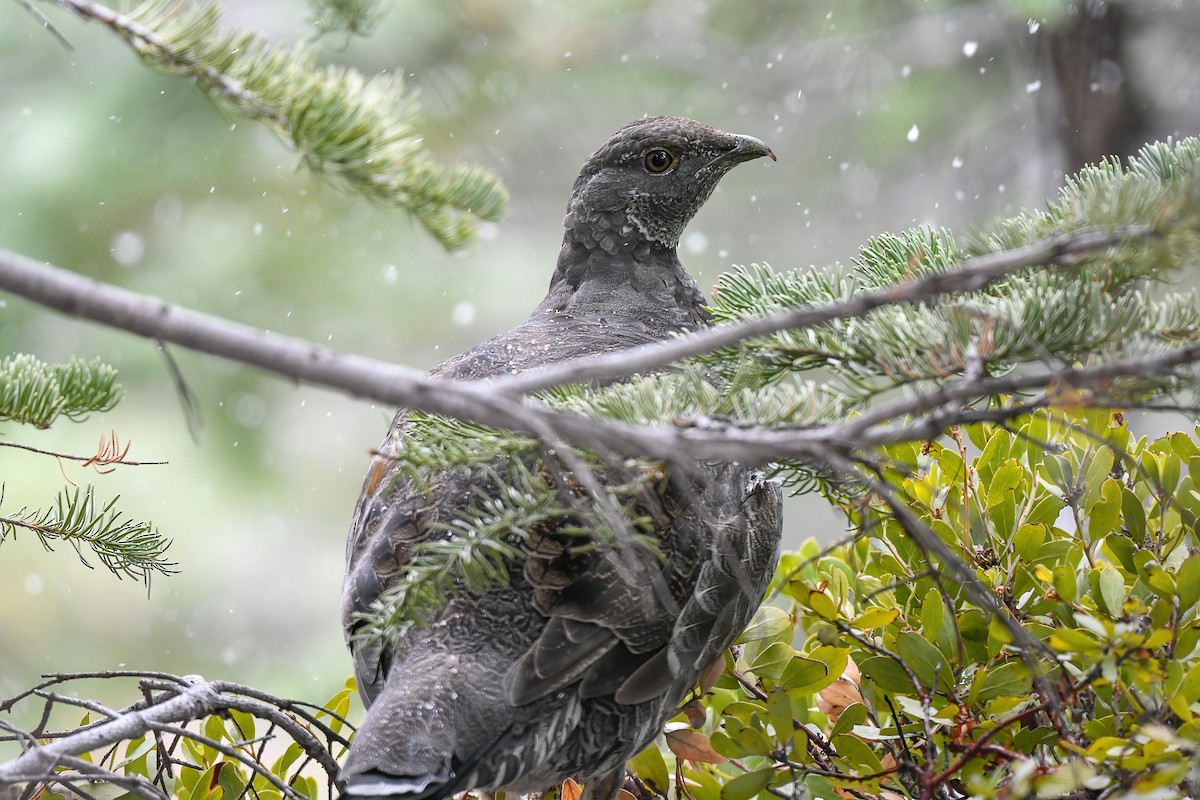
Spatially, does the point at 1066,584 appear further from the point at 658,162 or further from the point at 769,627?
the point at 658,162

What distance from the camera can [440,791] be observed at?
1672 mm

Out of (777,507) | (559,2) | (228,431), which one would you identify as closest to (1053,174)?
(559,2)

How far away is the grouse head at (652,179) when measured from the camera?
2.93m

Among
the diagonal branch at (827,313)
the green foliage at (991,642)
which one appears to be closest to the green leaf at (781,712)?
the green foliage at (991,642)

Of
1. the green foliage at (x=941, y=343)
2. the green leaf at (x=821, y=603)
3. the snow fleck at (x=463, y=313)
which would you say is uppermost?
the snow fleck at (x=463, y=313)

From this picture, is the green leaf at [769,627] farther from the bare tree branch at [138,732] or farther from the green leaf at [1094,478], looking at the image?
the bare tree branch at [138,732]

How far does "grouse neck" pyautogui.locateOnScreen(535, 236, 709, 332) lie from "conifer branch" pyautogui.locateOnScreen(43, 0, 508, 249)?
1391 mm

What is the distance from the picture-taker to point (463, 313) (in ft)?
23.0

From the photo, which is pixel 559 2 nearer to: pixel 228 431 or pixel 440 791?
pixel 228 431

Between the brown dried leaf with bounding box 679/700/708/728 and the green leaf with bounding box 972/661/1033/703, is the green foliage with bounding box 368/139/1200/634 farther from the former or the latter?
the brown dried leaf with bounding box 679/700/708/728

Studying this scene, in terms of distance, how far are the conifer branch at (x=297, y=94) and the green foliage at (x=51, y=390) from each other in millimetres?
545

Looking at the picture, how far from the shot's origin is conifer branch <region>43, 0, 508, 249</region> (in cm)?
127

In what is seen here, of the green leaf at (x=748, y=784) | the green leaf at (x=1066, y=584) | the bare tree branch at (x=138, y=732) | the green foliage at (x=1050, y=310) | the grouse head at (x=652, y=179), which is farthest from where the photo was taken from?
the grouse head at (x=652, y=179)

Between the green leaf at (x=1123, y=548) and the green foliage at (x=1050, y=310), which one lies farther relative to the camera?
the green leaf at (x=1123, y=548)
